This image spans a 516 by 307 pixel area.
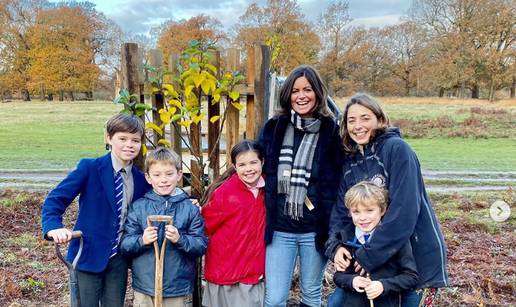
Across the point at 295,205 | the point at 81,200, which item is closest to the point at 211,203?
the point at 295,205

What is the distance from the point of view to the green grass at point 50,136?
48.0 feet

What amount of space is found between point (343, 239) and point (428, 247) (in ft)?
1.59

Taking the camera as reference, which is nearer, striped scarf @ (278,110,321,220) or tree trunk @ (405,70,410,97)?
striped scarf @ (278,110,321,220)

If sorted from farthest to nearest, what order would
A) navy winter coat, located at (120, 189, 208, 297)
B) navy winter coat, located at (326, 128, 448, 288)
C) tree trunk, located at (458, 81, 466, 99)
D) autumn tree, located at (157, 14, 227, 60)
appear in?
autumn tree, located at (157, 14, 227, 60) → tree trunk, located at (458, 81, 466, 99) → navy winter coat, located at (120, 189, 208, 297) → navy winter coat, located at (326, 128, 448, 288)

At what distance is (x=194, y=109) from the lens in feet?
11.7

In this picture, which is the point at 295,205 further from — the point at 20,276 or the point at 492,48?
the point at 492,48

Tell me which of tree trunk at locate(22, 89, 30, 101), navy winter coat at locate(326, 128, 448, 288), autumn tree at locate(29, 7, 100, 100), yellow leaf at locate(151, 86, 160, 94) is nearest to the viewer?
navy winter coat at locate(326, 128, 448, 288)

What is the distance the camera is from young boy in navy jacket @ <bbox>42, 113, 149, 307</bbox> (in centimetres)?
298

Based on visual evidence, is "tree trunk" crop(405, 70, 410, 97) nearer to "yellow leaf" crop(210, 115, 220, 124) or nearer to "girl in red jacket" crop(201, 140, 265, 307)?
"yellow leaf" crop(210, 115, 220, 124)

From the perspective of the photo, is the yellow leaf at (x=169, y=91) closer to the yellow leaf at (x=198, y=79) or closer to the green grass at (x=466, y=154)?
the yellow leaf at (x=198, y=79)

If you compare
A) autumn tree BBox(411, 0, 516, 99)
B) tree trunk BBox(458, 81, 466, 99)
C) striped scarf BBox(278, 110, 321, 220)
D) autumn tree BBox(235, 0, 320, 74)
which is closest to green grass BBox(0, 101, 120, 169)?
striped scarf BBox(278, 110, 321, 220)

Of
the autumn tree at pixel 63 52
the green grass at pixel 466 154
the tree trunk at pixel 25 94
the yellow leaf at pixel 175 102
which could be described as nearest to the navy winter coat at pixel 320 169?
the yellow leaf at pixel 175 102

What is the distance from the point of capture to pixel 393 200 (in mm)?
2613

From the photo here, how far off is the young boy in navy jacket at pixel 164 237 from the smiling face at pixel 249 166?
39cm
